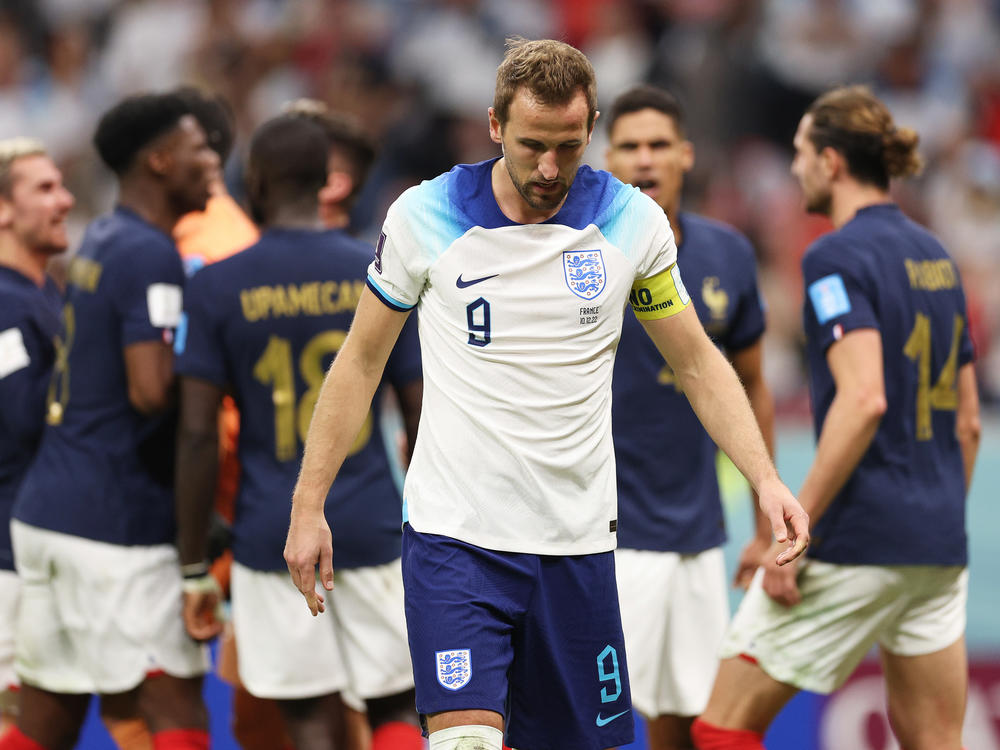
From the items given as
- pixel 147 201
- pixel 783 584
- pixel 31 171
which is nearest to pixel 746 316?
pixel 783 584

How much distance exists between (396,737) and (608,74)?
33.2 ft

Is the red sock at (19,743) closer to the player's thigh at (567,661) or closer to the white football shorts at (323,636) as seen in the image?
the white football shorts at (323,636)

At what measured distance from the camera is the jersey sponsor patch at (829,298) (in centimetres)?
468

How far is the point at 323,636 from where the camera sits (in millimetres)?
4914

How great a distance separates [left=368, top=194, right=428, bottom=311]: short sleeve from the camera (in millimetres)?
3705

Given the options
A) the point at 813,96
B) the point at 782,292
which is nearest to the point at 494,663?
the point at 782,292

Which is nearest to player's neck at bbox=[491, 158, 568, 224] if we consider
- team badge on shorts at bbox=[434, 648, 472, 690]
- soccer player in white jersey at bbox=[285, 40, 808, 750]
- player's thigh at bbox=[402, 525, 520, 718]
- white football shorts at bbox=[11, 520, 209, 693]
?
soccer player in white jersey at bbox=[285, 40, 808, 750]

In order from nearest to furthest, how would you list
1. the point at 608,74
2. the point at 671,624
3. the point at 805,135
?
1. the point at 805,135
2. the point at 671,624
3. the point at 608,74

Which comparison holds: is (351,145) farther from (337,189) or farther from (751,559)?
(751,559)

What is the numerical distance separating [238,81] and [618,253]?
1051cm

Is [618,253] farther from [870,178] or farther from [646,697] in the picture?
[646,697]

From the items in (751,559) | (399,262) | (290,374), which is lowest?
(751,559)

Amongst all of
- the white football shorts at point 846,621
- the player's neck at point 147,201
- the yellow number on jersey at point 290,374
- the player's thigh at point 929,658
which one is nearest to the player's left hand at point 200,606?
the yellow number on jersey at point 290,374

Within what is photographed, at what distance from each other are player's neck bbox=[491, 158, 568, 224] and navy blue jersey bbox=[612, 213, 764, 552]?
145 cm
